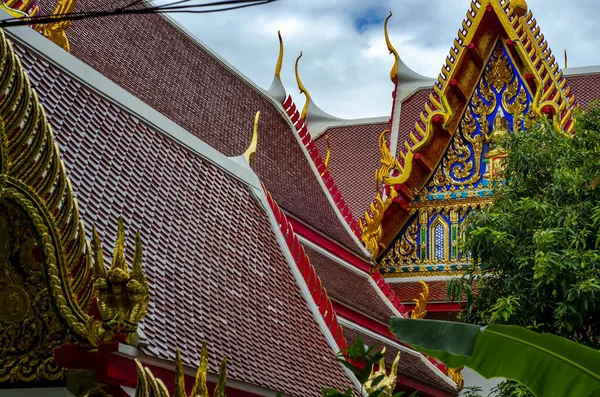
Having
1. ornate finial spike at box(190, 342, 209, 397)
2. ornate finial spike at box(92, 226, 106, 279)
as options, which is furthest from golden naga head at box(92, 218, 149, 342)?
ornate finial spike at box(190, 342, 209, 397)

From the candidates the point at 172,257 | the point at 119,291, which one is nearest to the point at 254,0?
the point at 119,291

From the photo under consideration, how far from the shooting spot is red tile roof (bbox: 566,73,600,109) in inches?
644

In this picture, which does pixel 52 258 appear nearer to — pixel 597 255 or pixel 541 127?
pixel 597 255

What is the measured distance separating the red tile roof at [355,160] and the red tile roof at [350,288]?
3.11 m

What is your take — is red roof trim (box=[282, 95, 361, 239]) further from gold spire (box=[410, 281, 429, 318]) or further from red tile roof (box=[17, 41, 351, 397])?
red tile roof (box=[17, 41, 351, 397])

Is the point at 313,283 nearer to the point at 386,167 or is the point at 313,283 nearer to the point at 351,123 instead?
the point at 386,167

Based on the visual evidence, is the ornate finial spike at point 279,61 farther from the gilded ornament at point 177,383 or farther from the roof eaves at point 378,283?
the gilded ornament at point 177,383

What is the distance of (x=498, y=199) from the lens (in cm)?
1022

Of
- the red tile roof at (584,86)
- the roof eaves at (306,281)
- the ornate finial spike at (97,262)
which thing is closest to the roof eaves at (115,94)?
the roof eaves at (306,281)

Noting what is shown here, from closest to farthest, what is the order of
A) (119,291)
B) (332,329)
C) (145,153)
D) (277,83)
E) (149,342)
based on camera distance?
(119,291)
(149,342)
(145,153)
(332,329)
(277,83)

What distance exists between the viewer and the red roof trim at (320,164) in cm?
1424

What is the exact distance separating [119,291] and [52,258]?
0.36 meters

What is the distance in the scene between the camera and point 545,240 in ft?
29.5

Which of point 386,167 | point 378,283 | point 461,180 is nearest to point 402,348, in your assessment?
point 378,283
